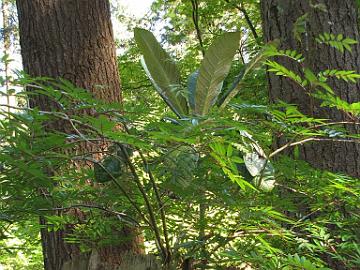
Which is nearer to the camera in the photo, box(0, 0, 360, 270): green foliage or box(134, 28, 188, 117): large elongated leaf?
box(0, 0, 360, 270): green foliage

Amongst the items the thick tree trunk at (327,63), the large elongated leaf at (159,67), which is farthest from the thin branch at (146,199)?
the thick tree trunk at (327,63)

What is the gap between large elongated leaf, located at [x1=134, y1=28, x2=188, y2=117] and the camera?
1.56 metres

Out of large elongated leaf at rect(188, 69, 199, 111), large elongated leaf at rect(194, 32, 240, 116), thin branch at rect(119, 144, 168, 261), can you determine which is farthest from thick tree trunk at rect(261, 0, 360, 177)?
thin branch at rect(119, 144, 168, 261)

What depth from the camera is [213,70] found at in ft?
4.54

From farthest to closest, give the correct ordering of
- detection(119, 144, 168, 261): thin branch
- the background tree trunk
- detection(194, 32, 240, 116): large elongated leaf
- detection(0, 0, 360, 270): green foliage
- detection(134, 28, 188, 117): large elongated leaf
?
the background tree trunk
detection(134, 28, 188, 117): large elongated leaf
detection(194, 32, 240, 116): large elongated leaf
detection(119, 144, 168, 261): thin branch
detection(0, 0, 360, 270): green foliage

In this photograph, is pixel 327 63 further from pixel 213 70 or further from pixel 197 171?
pixel 197 171

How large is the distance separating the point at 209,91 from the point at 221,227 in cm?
37

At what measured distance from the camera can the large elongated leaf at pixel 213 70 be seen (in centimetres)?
138

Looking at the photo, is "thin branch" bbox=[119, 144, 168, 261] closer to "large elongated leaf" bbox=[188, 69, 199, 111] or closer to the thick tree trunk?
"large elongated leaf" bbox=[188, 69, 199, 111]

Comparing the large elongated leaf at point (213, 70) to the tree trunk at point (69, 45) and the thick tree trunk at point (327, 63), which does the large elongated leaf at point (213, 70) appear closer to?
the thick tree trunk at point (327, 63)

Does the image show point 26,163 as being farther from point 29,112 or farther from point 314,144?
point 314,144

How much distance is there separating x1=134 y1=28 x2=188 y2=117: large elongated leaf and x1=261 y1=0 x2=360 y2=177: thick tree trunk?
0.63 metres

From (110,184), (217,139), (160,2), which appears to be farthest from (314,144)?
(160,2)

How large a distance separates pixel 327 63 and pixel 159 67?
2.75 ft
